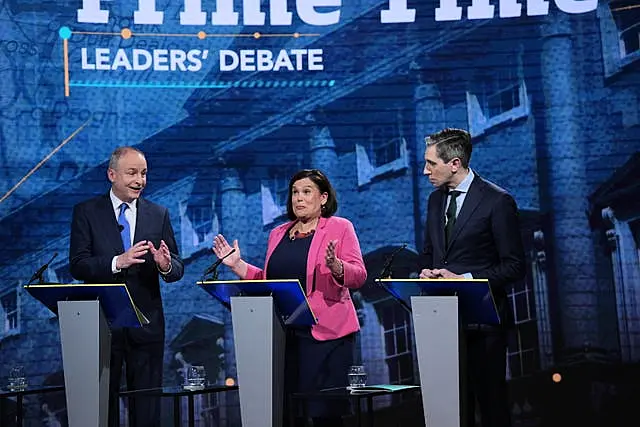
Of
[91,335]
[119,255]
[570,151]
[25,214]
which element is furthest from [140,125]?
[570,151]

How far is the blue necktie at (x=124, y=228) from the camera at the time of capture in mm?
4574

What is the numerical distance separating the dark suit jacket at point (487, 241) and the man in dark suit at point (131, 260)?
4.32 ft

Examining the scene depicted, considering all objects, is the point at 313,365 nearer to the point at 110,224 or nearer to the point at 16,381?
the point at 110,224

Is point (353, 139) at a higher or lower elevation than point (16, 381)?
higher

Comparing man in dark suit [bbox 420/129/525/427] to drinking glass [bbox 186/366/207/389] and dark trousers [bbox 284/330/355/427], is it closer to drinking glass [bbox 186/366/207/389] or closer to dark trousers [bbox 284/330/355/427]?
dark trousers [bbox 284/330/355/427]

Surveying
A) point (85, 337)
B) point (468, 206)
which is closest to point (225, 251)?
point (85, 337)

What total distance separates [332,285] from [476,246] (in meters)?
0.66

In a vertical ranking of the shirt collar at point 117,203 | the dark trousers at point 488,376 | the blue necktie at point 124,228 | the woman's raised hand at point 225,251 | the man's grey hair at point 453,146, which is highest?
the man's grey hair at point 453,146

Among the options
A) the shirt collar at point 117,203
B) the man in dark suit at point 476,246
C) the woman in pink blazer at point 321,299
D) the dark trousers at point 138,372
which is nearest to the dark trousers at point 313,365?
the woman in pink blazer at point 321,299

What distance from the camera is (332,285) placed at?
4238 millimetres

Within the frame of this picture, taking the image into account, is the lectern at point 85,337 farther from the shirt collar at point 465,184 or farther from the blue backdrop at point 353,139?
the blue backdrop at point 353,139

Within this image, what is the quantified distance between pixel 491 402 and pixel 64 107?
11.6 feet

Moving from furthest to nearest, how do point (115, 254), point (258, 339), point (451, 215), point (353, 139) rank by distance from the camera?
point (353, 139) → point (115, 254) → point (451, 215) → point (258, 339)

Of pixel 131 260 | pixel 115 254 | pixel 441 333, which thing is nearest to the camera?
pixel 441 333
